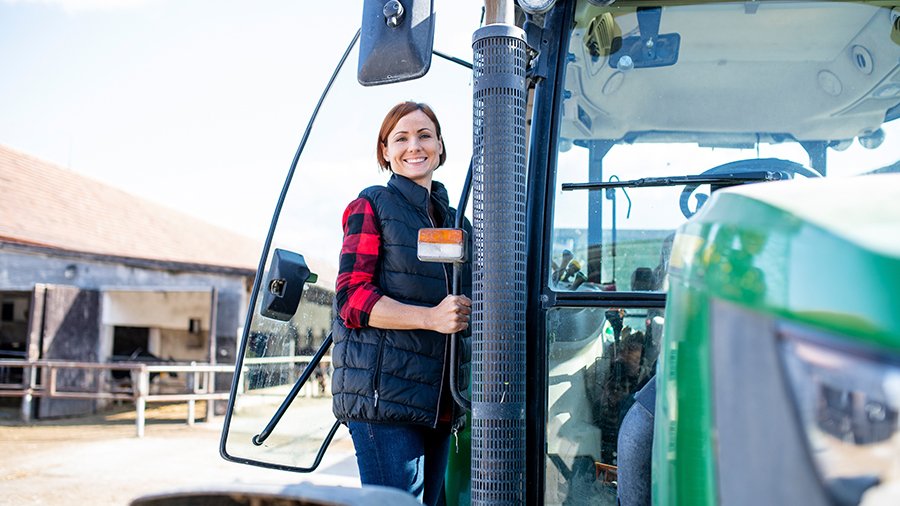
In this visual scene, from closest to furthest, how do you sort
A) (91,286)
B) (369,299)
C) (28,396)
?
(369,299), (28,396), (91,286)

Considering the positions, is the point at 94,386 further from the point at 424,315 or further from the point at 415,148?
the point at 424,315

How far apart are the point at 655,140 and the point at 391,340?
98cm

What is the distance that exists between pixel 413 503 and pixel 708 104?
64.6 inches

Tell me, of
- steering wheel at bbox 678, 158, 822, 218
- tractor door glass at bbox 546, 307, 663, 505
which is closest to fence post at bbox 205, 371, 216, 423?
tractor door glass at bbox 546, 307, 663, 505

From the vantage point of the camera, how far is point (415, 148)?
2.32 metres

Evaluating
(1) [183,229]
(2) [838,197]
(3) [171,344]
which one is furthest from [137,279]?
(2) [838,197]

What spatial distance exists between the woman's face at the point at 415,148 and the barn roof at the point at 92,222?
44.5 ft

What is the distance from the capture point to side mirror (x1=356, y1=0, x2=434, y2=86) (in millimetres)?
1724

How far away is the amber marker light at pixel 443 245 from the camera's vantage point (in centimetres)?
182

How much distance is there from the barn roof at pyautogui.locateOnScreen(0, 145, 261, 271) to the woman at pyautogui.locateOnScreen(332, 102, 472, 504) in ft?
44.9

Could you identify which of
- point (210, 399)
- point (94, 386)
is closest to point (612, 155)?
point (210, 399)

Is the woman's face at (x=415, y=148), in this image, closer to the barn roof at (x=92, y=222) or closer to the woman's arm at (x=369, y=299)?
the woman's arm at (x=369, y=299)

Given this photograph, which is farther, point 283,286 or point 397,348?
point 283,286

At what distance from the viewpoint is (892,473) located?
0.79 meters
